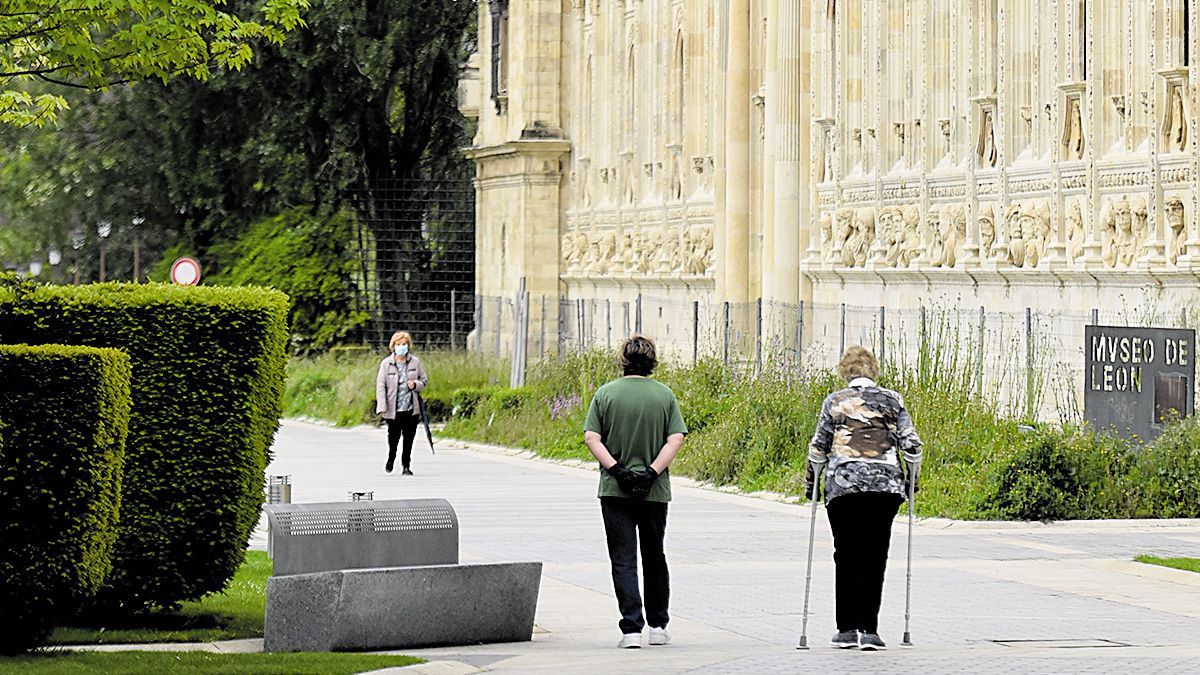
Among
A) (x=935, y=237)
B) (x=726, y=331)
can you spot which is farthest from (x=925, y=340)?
(x=726, y=331)

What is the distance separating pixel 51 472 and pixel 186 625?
2.32 metres

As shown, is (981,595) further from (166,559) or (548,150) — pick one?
(548,150)

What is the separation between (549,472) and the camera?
3081cm

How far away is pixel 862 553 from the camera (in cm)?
1371

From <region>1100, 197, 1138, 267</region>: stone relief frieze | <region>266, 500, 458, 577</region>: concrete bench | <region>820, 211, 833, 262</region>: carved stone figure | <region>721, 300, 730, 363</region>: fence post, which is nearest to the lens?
<region>266, 500, 458, 577</region>: concrete bench

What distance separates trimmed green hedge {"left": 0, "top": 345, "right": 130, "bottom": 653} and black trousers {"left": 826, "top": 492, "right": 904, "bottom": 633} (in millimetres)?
4032

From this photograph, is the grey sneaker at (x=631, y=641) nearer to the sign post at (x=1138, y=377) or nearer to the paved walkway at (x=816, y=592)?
the paved walkway at (x=816, y=592)

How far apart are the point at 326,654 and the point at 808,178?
25.6 metres

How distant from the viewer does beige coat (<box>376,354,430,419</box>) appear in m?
31.0

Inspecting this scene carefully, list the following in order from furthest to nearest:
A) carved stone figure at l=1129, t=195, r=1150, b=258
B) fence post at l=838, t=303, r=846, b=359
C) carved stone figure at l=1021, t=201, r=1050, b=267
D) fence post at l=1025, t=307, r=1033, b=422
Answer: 1. fence post at l=838, t=303, r=846, b=359
2. carved stone figure at l=1021, t=201, r=1050, b=267
3. carved stone figure at l=1129, t=195, r=1150, b=258
4. fence post at l=1025, t=307, r=1033, b=422

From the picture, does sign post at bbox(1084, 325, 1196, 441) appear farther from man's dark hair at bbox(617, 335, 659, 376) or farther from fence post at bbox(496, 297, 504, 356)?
fence post at bbox(496, 297, 504, 356)

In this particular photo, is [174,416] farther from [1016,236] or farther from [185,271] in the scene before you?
[185,271]

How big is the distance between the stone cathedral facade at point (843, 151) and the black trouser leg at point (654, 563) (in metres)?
12.7

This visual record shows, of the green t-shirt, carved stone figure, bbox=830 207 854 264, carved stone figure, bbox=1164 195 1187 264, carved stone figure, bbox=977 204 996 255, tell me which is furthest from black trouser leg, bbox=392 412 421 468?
the green t-shirt
